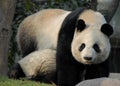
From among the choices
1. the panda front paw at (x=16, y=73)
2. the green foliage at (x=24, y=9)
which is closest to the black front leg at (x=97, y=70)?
the panda front paw at (x=16, y=73)

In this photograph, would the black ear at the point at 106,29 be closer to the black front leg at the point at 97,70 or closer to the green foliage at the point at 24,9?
the black front leg at the point at 97,70

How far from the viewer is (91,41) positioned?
5.82 m

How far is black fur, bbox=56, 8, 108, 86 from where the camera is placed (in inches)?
242

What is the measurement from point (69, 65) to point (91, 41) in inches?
20.6

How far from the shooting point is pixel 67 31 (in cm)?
618

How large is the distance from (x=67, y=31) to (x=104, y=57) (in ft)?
2.00

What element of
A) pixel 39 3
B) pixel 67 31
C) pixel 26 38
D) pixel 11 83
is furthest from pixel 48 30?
pixel 39 3

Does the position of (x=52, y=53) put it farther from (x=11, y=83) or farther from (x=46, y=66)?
(x=11, y=83)

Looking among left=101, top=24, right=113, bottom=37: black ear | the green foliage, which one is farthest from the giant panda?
the green foliage

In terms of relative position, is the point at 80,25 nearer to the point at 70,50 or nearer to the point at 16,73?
the point at 70,50

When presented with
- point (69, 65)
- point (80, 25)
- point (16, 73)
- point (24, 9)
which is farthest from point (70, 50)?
point (24, 9)

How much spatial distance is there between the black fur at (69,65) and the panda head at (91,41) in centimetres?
13

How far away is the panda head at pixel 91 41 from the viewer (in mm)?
5809

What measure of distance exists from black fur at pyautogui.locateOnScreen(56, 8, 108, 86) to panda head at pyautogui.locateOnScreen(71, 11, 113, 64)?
0.43ft
